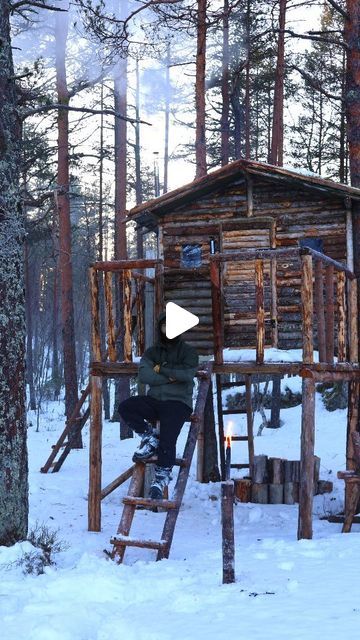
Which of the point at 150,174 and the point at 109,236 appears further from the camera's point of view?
the point at 109,236

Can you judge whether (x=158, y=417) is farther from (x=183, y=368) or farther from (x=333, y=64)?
(x=333, y=64)

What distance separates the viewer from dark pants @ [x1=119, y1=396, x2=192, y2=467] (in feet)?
26.1

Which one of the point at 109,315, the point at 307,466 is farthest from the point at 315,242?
the point at 307,466

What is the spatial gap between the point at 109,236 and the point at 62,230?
110 ft

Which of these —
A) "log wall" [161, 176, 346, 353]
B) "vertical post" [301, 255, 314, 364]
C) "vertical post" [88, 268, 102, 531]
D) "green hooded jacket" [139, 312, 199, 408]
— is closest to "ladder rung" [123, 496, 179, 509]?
"green hooded jacket" [139, 312, 199, 408]

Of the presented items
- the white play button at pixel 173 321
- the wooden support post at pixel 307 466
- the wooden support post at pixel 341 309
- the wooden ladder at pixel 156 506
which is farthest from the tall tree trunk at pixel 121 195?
the wooden ladder at pixel 156 506

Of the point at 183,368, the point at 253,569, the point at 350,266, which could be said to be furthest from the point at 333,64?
the point at 253,569

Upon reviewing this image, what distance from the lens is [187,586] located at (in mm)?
6113

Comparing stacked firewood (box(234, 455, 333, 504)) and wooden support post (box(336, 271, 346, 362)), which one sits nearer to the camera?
wooden support post (box(336, 271, 346, 362))

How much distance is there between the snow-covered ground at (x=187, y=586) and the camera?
4.92 m

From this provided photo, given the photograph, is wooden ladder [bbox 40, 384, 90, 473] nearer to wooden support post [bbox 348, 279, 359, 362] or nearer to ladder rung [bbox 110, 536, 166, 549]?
wooden support post [bbox 348, 279, 359, 362]

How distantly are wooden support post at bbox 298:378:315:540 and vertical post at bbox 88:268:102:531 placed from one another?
2554 mm

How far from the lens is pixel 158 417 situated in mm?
8250

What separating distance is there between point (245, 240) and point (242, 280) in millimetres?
736
